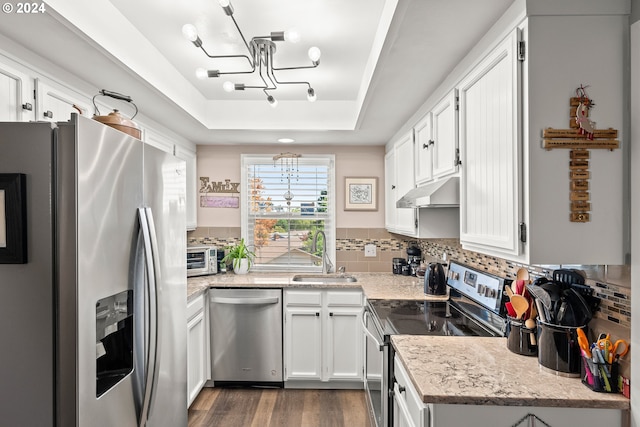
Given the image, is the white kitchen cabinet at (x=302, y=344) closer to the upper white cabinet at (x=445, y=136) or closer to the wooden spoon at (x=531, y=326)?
the upper white cabinet at (x=445, y=136)

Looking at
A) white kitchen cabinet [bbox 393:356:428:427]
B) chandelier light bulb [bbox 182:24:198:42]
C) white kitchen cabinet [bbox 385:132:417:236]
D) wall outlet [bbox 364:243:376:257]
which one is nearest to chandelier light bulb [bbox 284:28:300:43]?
chandelier light bulb [bbox 182:24:198:42]

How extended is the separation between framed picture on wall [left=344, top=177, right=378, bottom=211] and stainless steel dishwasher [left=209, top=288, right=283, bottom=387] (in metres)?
1.26

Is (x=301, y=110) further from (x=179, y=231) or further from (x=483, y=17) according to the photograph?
(x=483, y=17)

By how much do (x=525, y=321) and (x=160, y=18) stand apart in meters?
2.17

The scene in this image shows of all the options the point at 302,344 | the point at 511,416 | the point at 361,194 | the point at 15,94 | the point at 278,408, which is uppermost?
the point at 15,94

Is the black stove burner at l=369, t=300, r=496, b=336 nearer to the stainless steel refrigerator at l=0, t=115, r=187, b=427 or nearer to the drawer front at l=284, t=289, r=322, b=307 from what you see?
the drawer front at l=284, t=289, r=322, b=307

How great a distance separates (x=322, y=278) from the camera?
11.7 ft

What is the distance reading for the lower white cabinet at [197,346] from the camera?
2.71 meters

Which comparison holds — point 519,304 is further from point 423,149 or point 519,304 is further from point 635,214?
point 423,149

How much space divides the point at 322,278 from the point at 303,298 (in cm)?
46

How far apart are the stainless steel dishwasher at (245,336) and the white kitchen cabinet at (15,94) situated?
194cm

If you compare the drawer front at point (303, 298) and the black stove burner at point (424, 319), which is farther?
the drawer front at point (303, 298)

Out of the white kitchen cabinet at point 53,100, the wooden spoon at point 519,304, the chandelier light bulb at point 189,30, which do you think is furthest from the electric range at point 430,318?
the white kitchen cabinet at point 53,100

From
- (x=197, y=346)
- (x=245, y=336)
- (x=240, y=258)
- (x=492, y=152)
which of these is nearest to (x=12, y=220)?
(x=492, y=152)
